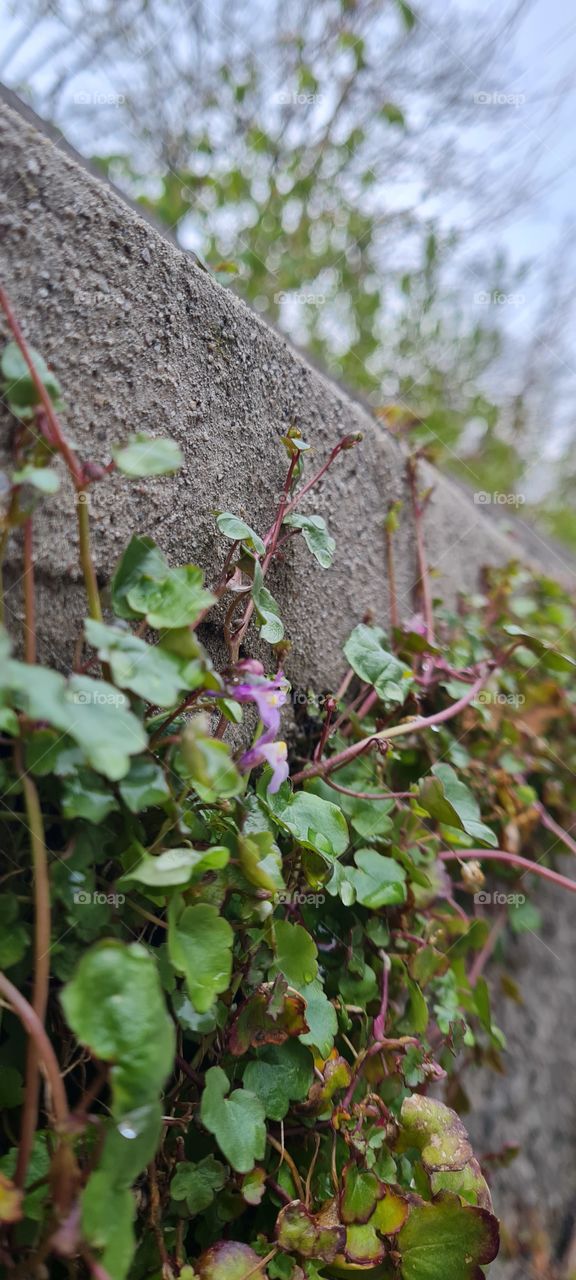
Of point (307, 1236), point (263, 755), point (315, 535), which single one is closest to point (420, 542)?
point (315, 535)

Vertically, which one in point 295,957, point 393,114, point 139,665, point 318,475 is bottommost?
point 295,957

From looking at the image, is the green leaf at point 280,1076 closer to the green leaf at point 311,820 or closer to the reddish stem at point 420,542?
the green leaf at point 311,820

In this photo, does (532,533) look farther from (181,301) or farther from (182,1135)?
(182,1135)

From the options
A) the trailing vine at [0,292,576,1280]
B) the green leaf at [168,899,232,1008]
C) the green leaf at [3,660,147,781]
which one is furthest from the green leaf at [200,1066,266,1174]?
the green leaf at [3,660,147,781]

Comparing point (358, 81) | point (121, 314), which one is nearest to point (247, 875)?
point (121, 314)

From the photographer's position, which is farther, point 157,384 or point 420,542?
point 420,542

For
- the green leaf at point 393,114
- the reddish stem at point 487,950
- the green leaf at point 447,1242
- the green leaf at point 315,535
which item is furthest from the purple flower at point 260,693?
the green leaf at point 393,114

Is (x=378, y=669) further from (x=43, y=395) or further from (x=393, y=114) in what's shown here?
(x=393, y=114)

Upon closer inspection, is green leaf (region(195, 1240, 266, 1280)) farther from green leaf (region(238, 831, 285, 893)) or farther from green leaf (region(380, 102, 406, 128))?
green leaf (region(380, 102, 406, 128))
